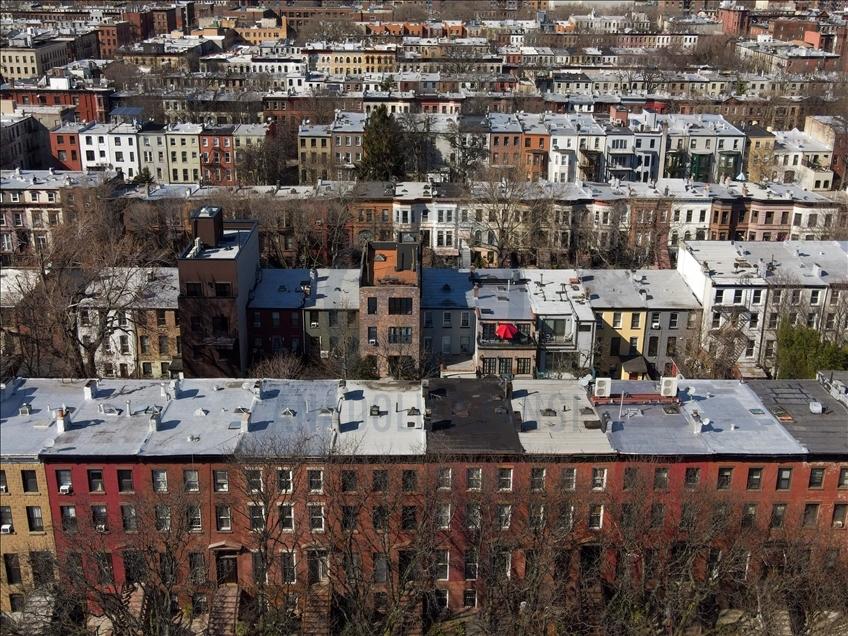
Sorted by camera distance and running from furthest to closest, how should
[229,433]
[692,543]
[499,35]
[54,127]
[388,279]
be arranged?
[499,35]
[54,127]
[388,279]
[229,433]
[692,543]

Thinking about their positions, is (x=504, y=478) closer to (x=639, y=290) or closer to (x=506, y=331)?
(x=506, y=331)

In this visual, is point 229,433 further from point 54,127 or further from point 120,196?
point 54,127

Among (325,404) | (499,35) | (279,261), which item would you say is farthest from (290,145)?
(499,35)

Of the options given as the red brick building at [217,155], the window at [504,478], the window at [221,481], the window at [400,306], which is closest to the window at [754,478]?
the window at [504,478]

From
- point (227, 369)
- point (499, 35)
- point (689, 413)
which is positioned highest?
point (499, 35)

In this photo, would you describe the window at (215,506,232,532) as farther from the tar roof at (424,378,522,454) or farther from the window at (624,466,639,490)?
the window at (624,466,639,490)

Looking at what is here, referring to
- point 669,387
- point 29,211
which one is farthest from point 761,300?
point 29,211

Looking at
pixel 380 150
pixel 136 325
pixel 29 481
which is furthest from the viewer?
pixel 380 150
